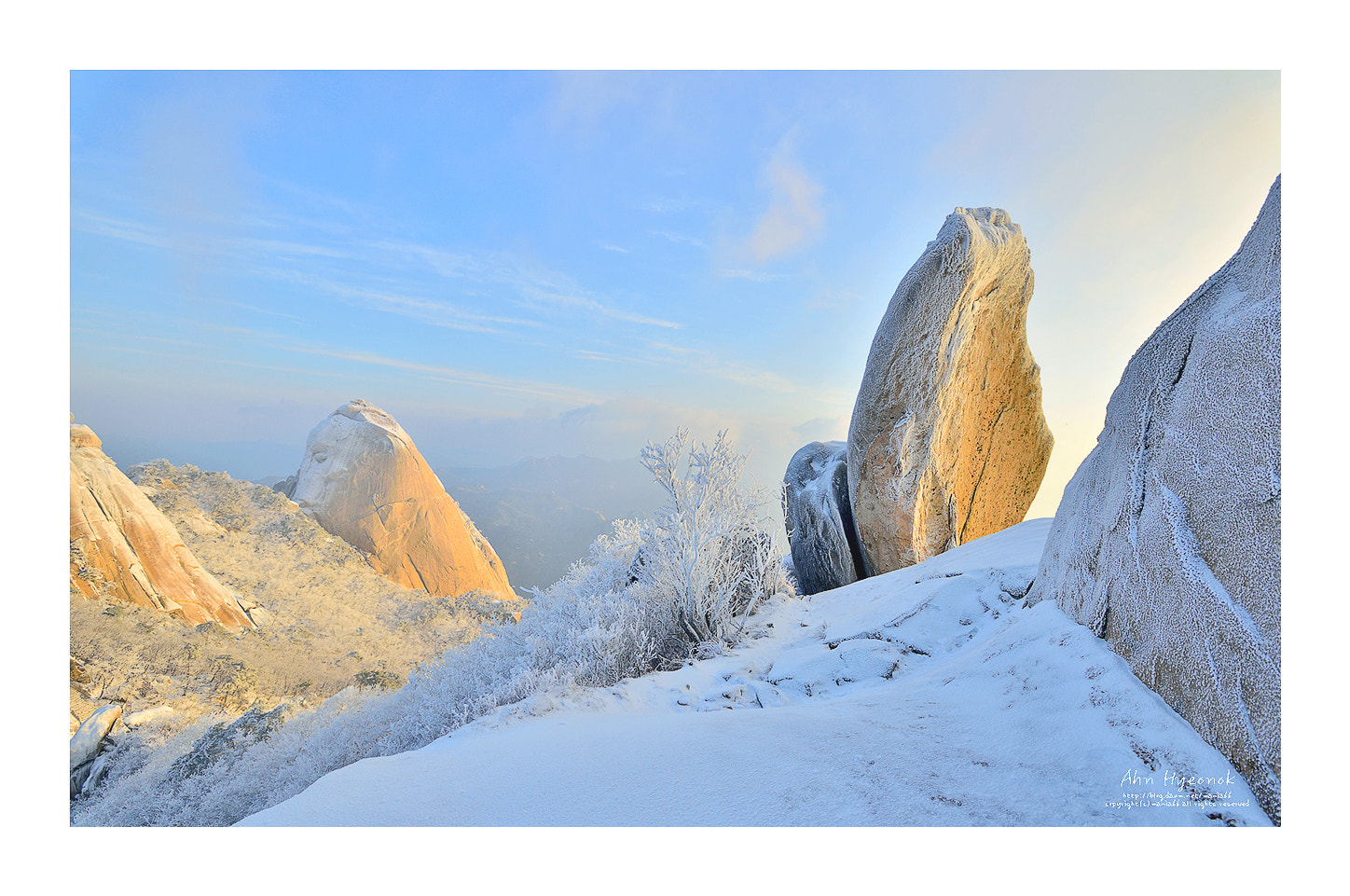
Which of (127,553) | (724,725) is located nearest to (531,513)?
(127,553)

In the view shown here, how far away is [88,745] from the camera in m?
3.28

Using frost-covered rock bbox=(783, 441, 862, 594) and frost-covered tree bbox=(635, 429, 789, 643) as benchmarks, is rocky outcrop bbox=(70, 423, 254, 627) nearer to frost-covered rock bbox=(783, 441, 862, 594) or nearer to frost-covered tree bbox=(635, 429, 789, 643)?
frost-covered tree bbox=(635, 429, 789, 643)

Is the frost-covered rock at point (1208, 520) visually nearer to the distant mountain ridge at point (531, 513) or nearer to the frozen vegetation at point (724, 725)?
the frozen vegetation at point (724, 725)

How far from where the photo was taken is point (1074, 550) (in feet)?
7.73

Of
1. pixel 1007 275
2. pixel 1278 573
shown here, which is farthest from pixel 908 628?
pixel 1007 275

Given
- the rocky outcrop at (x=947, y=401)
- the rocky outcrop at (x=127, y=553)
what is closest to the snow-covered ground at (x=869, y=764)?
the rocky outcrop at (x=947, y=401)

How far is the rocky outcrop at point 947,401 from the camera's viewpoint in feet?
16.4

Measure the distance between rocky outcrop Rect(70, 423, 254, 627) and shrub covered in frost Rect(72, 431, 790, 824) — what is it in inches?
99.4

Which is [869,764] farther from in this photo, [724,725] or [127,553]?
[127,553]

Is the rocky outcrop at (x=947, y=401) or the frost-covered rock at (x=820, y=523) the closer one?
the rocky outcrop at (x=947, y=401)

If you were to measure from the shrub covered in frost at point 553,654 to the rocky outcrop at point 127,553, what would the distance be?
2.53 meters

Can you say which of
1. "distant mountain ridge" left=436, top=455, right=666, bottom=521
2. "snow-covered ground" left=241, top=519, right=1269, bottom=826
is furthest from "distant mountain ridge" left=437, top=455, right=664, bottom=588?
"snow-covered ground" left=241, top=519, right=1269, bottom=826

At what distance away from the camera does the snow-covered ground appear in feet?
4.70
